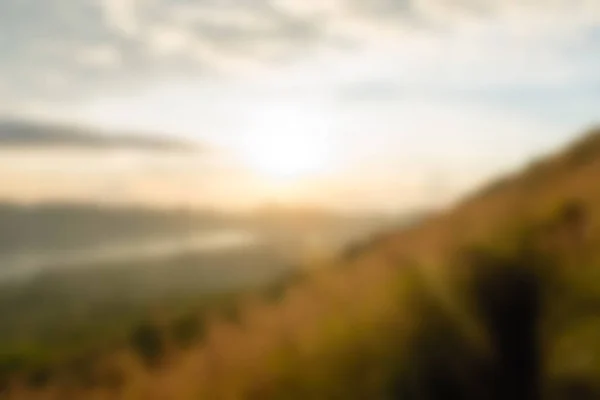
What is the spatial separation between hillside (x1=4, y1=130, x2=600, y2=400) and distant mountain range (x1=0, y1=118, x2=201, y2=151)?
10.4 inches

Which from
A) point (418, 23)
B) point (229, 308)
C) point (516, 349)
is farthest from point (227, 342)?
point (418, 23)

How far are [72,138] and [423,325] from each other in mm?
599

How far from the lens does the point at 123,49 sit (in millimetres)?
1381

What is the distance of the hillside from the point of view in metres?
1.29

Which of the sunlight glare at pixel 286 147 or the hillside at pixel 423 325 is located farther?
the sunlight glare at pixel 286 147

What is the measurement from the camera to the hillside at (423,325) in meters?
1.29

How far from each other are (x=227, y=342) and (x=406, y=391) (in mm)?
272

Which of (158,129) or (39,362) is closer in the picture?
(39,362)

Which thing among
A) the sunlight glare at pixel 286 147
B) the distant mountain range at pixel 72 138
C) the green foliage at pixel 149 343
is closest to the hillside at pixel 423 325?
the green foliage at pixel 149 343

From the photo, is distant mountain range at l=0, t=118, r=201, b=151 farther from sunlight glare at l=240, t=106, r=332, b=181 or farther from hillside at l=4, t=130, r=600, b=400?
hillside at l=4, t=130, r=600, b=400

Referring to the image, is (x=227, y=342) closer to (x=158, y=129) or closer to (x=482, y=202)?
(x=158, y=129)

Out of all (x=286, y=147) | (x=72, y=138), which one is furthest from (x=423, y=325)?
(x=72, y=138)

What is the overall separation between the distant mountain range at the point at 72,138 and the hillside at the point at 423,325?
0.26m

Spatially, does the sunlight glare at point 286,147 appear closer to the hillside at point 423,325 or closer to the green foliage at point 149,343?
the hillside at point 423,325
